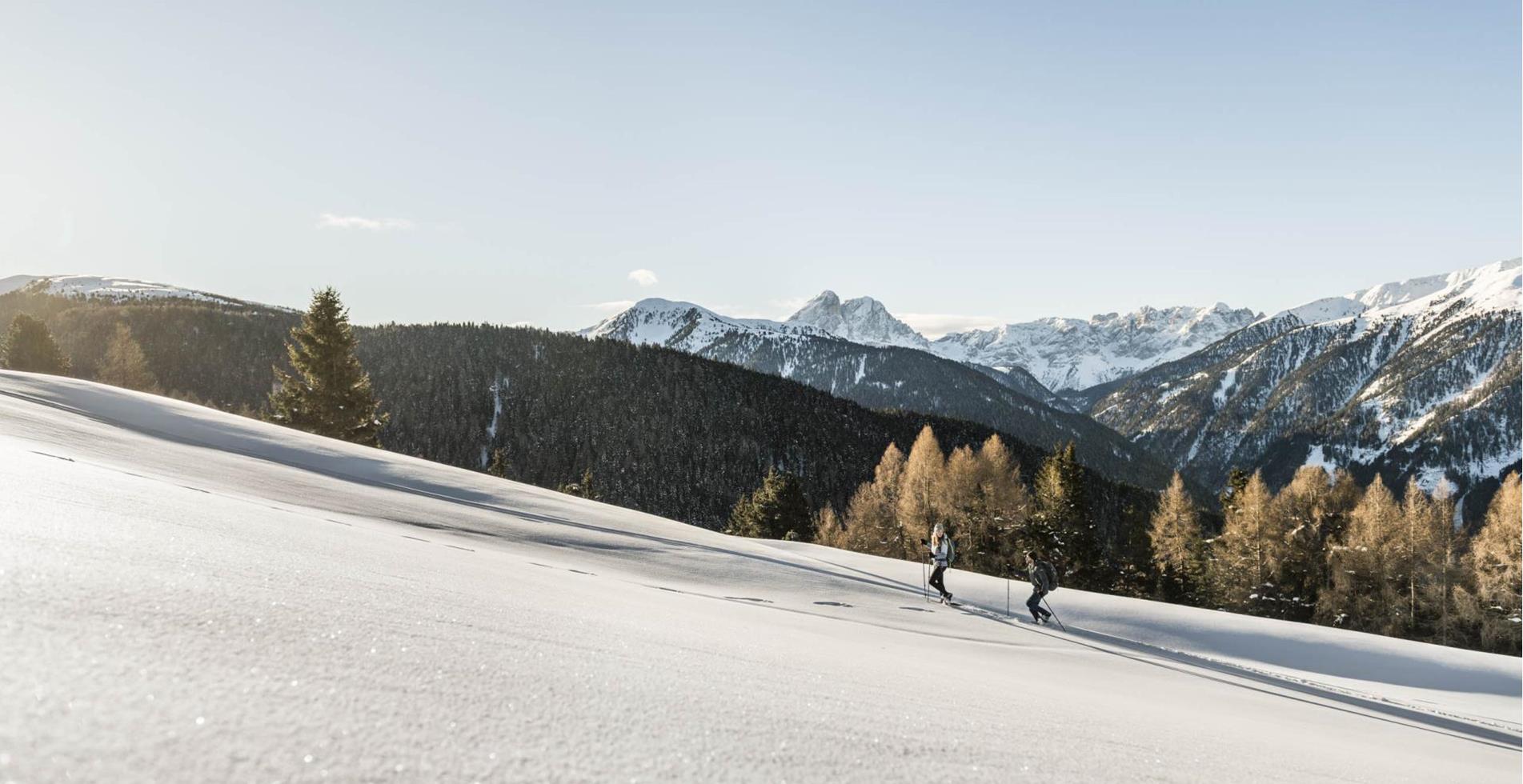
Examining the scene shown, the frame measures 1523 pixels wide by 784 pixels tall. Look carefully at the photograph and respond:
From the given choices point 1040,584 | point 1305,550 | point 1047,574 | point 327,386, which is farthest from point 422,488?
point 1305,550

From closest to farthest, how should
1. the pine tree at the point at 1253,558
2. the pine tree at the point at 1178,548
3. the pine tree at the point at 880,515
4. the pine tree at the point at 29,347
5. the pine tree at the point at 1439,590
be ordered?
the pine tree at the point at 1439,590 < the pine tree at the point at 1253,558 < the pine tree at the point at 29,347 < the pine tree at the point at 1178,548 < the pine tree at the point at 880,515

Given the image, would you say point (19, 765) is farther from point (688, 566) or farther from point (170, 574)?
point (688, 566)

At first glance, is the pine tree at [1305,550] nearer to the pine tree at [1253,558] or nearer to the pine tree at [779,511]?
the pine tree at [1253,558]

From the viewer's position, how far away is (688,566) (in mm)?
13625

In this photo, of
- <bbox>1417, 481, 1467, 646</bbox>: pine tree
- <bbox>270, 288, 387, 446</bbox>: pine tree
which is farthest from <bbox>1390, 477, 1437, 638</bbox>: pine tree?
<bbox>270, 288, 387, 446</bbox>: pine tree

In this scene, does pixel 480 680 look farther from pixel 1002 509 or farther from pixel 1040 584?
pixel 1002 509

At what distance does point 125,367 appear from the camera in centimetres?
5459

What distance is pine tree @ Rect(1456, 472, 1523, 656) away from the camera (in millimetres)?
41156

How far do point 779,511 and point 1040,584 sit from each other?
42956 millimetres

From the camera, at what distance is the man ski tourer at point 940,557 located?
1549 centimetres

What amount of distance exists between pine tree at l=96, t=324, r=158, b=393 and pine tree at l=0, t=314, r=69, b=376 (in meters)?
3.21

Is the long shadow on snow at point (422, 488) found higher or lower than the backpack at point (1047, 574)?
lower

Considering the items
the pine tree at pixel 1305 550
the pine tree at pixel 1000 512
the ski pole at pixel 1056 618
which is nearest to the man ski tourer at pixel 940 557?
the ski pole at pixel 1056 618

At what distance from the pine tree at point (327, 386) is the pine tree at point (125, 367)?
89.9 feet
